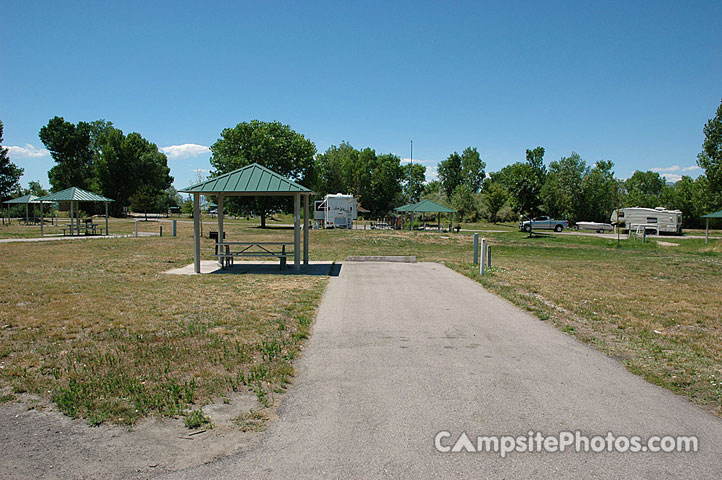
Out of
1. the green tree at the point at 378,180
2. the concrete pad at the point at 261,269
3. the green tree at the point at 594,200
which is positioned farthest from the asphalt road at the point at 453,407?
the green tree at the point at 378,180

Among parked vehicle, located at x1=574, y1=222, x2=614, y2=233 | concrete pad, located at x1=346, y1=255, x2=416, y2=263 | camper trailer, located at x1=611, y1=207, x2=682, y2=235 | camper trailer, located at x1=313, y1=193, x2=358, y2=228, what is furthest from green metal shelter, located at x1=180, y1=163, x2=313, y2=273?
parked vehicle, located at x1=574, y1=222, x2=614, y2=233

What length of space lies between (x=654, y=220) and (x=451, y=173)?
158 ft

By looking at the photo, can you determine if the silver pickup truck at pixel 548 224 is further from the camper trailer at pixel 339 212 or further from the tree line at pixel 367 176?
the camper trailer at pixel 339 212

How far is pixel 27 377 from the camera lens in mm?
4742

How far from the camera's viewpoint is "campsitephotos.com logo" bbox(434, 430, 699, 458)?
342 centimetres

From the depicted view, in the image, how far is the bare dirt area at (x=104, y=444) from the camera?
3.14 metres

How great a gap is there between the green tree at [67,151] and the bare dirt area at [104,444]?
249 feet

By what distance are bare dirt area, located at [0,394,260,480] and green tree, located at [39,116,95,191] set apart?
75952mm

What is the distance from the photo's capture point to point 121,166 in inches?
2677

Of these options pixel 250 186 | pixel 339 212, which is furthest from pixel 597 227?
pixel 250 186

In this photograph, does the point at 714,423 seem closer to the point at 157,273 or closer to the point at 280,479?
the point at 280,479

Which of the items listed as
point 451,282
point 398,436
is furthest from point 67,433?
point 451,282

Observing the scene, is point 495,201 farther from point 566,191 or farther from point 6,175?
point 6,175

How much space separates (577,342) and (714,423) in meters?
2.64
